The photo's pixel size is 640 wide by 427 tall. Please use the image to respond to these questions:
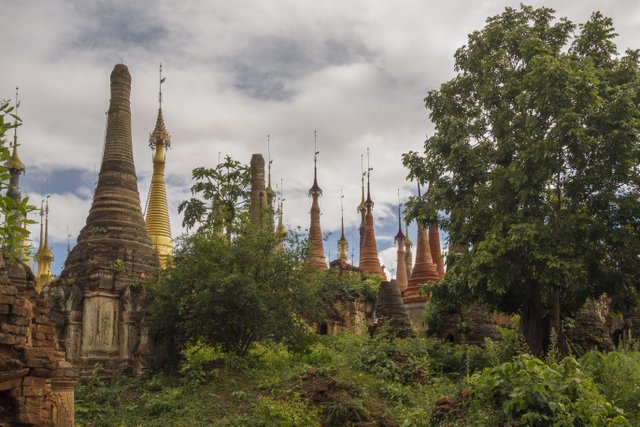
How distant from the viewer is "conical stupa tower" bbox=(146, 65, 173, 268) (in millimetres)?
27609

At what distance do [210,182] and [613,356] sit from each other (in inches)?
582

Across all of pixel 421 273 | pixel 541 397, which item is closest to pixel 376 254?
pixel 421 273

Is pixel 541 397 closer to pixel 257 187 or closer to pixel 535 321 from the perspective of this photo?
pixel 535 321

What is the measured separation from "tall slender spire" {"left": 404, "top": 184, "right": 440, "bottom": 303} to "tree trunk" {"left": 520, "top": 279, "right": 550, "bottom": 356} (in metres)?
12.3

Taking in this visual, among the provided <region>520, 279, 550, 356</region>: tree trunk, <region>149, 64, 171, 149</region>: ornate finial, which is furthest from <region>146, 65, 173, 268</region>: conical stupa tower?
<region>520, 279, 550, 356</region>: tree trunk

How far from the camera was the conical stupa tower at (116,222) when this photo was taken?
1899cm

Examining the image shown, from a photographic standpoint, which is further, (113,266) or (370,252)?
(370,252)

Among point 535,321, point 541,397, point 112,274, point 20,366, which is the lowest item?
point 541,397

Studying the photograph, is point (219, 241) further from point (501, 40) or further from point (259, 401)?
point (501, 40)

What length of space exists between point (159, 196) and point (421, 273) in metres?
11.2

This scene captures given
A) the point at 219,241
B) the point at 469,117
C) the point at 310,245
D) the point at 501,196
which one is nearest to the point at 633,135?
the point at 501,196

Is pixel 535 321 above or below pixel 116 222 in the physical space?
below

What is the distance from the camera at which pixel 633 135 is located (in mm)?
13883

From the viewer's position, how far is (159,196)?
1114 inches
